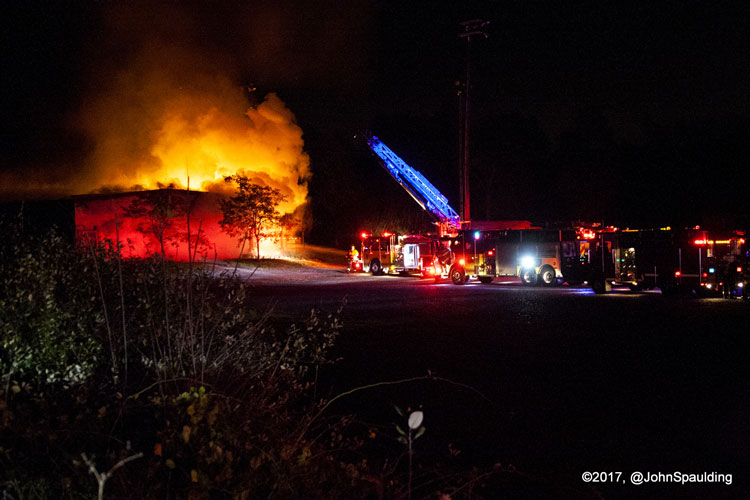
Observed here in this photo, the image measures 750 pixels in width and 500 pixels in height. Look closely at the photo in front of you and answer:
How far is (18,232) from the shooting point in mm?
6957

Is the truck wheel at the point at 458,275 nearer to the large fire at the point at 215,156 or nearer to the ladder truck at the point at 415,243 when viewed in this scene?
the ladder truck at the point at 415,243

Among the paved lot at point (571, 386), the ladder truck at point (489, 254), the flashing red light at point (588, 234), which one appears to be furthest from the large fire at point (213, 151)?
the paved lot at point (571, 386)

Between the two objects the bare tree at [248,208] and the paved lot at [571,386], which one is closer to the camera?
the paved lot at [571,386]

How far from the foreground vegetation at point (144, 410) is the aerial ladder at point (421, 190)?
29754mm

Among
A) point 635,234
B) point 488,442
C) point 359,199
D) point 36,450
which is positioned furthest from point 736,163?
point 36,450

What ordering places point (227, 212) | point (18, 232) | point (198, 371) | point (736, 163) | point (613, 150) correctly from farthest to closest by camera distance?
point (613, 150), point (736, 163), point (227, 212), point (18, 232), point (198, 371)

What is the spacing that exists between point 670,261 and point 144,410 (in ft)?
60.2

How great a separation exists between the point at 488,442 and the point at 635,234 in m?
17.0

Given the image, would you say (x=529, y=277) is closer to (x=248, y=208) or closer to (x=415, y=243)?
(x=415, y=243)

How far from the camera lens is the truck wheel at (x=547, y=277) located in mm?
23781

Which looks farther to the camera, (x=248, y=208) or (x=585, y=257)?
(x=248, y=208)

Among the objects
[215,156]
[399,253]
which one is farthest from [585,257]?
[215,156]

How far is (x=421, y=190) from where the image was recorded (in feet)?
122

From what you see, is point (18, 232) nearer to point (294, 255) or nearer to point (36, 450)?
point (36, 450)
